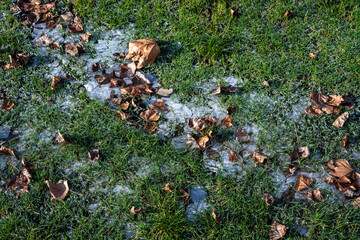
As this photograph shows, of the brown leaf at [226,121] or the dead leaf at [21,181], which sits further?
the brown leaf at [226,121]

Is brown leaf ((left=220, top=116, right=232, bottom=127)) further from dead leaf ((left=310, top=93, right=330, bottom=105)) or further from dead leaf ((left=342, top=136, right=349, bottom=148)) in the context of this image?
dead leaf ((left=342, top=136, right=349, bottom=148))

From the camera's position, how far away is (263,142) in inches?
107

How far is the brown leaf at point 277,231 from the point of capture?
221 centimetres

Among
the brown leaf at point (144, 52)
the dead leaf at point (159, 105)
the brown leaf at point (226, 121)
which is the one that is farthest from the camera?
the brown leaf at point (144, 52)

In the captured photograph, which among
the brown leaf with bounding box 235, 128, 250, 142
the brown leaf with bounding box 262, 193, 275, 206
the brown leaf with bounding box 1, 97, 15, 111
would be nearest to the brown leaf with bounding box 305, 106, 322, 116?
the brown leaf with bounding box 235, 128, 250, 142

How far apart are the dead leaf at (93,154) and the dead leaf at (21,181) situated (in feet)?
1.50

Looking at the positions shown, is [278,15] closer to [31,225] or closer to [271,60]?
[271,60]

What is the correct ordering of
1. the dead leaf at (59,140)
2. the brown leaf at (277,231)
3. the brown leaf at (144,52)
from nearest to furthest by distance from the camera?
the brown leaf at (277,231), the dead leaf at (59,140), the brown leaf at (144,52)

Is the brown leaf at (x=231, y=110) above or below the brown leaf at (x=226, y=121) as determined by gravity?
above

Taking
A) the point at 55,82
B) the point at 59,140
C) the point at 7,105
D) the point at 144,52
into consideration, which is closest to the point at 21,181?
the point at 59,140

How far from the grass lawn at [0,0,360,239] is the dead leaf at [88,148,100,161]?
4 centimetres

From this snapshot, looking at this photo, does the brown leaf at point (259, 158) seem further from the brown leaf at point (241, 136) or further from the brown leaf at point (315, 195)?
the brown leaf at point (315, 195)

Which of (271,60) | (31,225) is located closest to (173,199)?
(31,225)

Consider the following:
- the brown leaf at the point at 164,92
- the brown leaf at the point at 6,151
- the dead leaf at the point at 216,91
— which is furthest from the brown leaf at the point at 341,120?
the brown leaf at the point at 6,151
